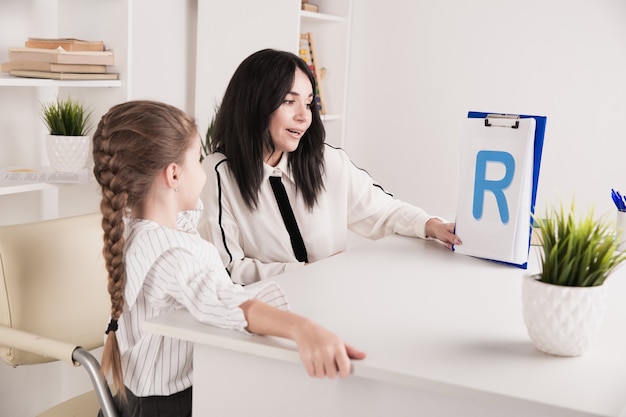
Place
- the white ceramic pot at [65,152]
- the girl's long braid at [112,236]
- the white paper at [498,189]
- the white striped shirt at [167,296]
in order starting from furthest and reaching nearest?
the white ceramic pot at [65,152] → the white paper at [498,189] → the girl's long braid at [112,236] → the white striped shirt at [167,296]

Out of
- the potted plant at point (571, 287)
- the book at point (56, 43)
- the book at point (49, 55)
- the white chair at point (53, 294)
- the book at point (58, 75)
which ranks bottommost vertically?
the white chair at point (53, 294)

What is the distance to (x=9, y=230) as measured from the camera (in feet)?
5.87

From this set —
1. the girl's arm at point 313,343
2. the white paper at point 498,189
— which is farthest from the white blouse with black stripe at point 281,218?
the girl's arm at point 313,343

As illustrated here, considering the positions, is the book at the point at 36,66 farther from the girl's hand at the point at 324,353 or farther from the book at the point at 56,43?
the girl's hand at the point at 324,353

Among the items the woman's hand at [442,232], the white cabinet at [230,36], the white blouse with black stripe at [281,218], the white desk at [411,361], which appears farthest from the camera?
the white cabinet at [230,36]

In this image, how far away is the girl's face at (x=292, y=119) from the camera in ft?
6.95

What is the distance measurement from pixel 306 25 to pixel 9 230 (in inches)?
94.4

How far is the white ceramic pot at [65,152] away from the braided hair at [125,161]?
1.04 meters

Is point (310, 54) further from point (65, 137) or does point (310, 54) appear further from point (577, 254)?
point (577, 254)

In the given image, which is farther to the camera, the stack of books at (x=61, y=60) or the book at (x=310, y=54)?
the book at (x=310, y=54)

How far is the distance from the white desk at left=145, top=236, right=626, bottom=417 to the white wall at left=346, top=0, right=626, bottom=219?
201 cm

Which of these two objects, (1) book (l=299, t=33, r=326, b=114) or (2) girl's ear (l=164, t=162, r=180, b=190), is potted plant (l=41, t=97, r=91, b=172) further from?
(1) book (l=299, t=33, r=326, b=114)

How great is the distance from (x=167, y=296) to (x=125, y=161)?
0.26 metres

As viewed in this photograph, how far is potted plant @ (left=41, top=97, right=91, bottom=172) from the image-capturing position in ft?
8.08
